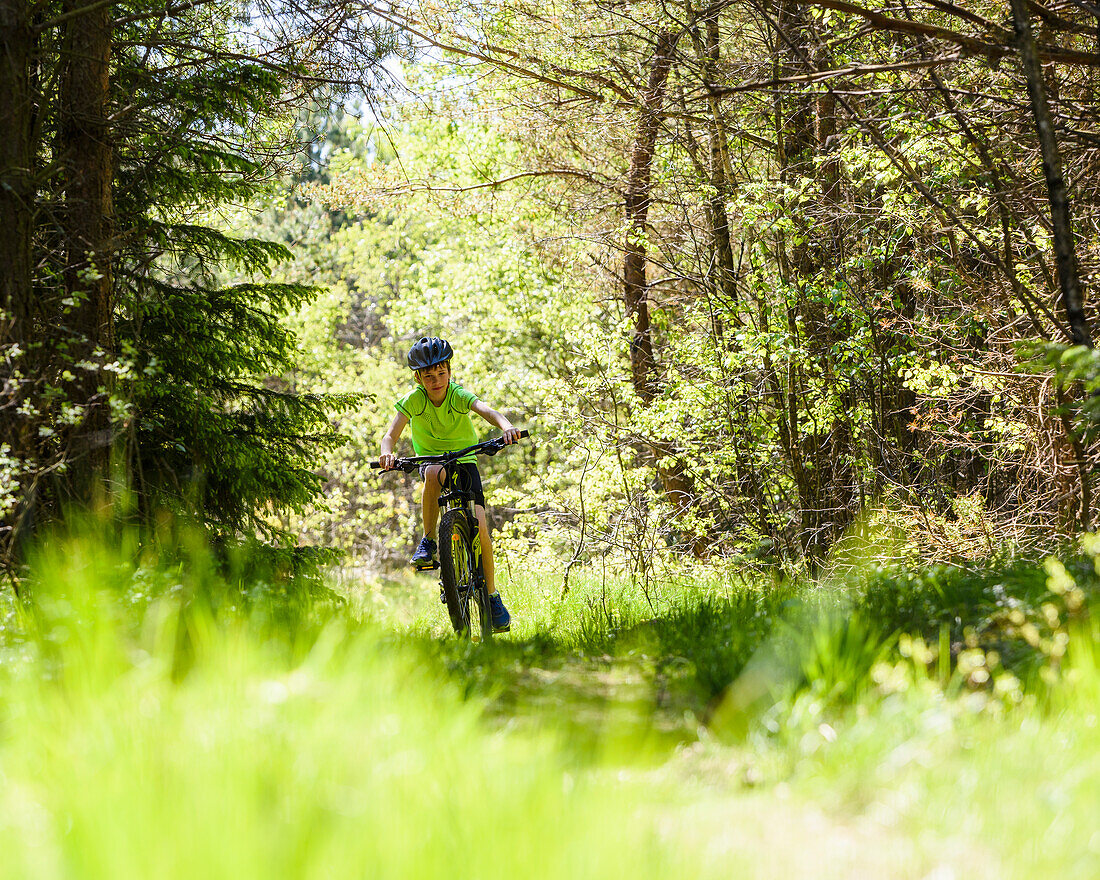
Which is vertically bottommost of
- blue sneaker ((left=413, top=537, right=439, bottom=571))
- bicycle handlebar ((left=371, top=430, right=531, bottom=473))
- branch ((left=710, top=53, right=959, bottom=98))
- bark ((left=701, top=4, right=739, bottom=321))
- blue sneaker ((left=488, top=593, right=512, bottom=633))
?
blue sneaker ((left=488, top=593, right=512, bottom=633))

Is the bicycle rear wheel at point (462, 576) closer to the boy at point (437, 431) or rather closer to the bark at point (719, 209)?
the boy at point (437, 431)

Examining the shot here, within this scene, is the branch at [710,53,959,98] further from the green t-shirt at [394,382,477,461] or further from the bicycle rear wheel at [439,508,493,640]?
the bicycle rear wheel at [439,508,493,640]

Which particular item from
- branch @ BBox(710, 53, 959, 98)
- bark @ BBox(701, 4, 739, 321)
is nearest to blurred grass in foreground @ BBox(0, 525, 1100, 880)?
branch @ BBox(710, 53, 959, 98)

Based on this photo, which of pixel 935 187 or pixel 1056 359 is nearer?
pixel 1056 359

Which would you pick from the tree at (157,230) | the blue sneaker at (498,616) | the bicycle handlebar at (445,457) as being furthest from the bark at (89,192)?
the blue sneaker at (498,616)

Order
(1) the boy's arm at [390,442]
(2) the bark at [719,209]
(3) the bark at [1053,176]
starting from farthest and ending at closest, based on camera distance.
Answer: (2) the bark at [719,209] < (1) the boy's arm at [390,442] < (3) the bark at [1053,176]

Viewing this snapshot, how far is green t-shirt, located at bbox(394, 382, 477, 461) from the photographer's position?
6.79 metres

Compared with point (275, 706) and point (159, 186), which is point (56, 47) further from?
point (275, 706)

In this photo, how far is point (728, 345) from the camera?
11.6 metres

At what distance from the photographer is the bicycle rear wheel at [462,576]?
6148 mm

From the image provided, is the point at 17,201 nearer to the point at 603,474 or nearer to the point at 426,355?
the point at 426,355

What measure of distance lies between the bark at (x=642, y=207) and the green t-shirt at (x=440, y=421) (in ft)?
9.54

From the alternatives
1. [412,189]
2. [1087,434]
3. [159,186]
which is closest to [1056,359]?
[1087,434]

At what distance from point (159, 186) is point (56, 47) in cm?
150
